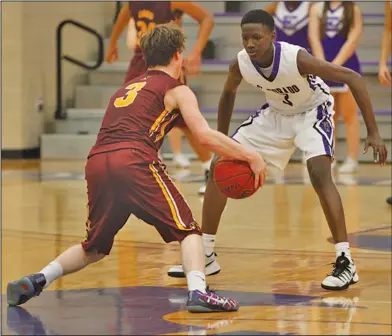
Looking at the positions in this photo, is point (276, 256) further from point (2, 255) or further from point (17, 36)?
point (17, 36)

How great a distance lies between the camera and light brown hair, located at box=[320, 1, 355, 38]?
11977mm

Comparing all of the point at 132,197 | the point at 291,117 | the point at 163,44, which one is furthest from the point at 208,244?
the point at 163,44

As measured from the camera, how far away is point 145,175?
5.08 meters

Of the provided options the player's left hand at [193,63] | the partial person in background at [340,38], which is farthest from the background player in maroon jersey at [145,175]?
the partial person in background at [340,38]

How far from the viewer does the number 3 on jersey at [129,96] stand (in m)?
5.23

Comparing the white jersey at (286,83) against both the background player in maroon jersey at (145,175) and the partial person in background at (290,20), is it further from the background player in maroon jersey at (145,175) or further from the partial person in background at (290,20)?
the partial person in background at (290,20)

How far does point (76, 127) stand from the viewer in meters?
15.7

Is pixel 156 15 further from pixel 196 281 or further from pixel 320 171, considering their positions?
pixel 196 281

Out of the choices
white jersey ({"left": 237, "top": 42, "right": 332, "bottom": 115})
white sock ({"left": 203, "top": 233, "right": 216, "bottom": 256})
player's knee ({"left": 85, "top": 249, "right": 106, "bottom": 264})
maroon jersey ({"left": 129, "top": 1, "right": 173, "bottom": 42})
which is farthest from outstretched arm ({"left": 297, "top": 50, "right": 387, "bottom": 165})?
maroon jersey ({"left": 129, "top": 1, "right": 173, "bottom": 42})

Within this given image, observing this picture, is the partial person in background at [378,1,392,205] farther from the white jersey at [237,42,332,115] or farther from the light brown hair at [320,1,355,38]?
the white jersey at [237,42,332,115]

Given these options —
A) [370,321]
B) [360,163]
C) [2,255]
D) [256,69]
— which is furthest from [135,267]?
[360,163]

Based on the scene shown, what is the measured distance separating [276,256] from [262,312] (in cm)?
176

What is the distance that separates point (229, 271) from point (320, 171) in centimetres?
83

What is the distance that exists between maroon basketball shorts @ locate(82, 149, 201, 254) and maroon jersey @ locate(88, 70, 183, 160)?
64 millimetres
